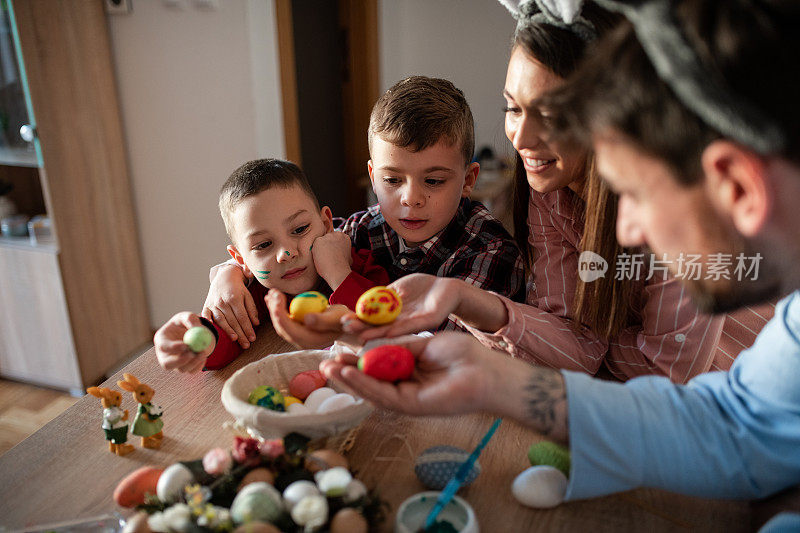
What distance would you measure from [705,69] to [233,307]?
1.02 meters

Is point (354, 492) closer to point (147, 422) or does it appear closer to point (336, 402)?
point (336, 402)

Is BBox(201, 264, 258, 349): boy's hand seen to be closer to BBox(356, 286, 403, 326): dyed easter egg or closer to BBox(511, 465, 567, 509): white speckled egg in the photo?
BBox(356, 286, 403, 326): dyed easter egg

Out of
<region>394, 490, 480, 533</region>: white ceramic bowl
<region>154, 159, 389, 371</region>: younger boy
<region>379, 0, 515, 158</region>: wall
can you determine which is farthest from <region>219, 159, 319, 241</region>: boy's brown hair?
<region>379, 0, 515, 158</region>: wall

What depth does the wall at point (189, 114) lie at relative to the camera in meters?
2.60

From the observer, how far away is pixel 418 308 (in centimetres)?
108

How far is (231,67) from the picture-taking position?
2.64 m

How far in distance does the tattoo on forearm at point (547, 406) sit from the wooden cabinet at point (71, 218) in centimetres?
231

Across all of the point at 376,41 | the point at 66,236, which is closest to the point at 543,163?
the point at 66,236

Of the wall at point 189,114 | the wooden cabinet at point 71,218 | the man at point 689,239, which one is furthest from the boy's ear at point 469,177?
the wooden cabinet at point 71,218

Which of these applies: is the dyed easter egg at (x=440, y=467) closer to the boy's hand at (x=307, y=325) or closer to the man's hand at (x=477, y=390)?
the man's hand at (x=477, y=390)

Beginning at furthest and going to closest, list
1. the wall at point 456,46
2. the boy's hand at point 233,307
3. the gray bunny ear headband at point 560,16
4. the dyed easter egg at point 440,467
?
1. the wall at point 456,46
2. the boy's hand at point 233,307
3. the gray bunny ear headband at point 560,16
4. the dyed easter egg at point 440,467

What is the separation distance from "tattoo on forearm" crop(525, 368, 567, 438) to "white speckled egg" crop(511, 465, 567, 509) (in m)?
0.05

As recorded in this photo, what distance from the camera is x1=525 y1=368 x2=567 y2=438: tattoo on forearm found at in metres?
0.81

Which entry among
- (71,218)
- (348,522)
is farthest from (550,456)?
(71,218)
